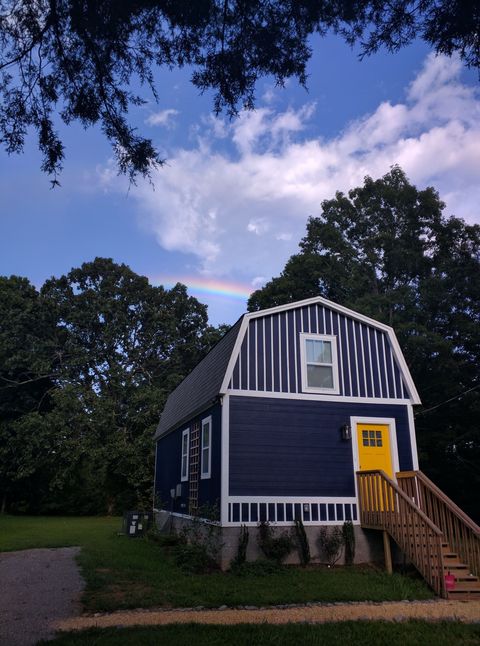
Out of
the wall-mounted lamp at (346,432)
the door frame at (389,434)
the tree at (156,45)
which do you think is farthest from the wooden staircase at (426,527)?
the tree at (156,45)

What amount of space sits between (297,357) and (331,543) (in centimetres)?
370

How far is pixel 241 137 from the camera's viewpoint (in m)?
6.73

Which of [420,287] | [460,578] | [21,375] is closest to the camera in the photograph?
[460,578]

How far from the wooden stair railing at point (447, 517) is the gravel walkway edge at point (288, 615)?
1.47m

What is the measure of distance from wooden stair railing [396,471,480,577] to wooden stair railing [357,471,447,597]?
661mm

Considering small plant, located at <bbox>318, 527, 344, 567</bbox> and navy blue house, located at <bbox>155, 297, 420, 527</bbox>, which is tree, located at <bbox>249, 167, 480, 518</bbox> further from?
small plant, located at <bbox>318, 527, 344, 567</bbox>

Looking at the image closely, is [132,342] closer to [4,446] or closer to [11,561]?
[4,446]

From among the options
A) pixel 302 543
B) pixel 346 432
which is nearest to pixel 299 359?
pixel 346 432

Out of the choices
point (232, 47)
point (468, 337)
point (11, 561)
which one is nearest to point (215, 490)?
point (11, 561)

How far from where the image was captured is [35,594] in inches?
276

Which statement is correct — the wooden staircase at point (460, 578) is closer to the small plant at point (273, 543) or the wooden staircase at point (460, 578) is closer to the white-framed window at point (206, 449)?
the small plant at point (273, 543)

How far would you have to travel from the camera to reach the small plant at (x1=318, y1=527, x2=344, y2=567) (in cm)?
948

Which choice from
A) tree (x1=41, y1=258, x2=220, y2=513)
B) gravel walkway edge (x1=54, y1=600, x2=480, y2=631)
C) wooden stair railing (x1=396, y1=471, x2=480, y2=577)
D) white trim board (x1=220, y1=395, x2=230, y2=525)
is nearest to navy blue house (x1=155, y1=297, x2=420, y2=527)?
white trim board (x1=220, y1=395, x2=230, y2=525)

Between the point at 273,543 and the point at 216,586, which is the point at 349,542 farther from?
the point at 216,586
